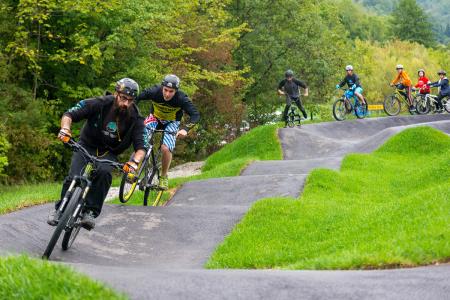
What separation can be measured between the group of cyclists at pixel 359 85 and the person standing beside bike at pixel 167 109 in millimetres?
12249

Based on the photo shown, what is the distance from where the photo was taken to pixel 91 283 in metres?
5.59

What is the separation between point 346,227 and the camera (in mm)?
10703

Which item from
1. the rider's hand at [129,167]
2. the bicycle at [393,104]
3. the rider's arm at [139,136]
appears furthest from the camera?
the bicycle at [393,104]

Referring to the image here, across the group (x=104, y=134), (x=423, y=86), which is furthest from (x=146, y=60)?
(x=104, y=134)

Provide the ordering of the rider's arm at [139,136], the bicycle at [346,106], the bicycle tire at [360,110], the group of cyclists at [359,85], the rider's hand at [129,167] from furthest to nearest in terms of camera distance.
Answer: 1. the bicycle tire at [360,110]
2. the bicycle at [346,106]
3. the group of cyclists at [359,85]
4. the rider's arm at [139,136]
5. the rider's hand at [129,167]

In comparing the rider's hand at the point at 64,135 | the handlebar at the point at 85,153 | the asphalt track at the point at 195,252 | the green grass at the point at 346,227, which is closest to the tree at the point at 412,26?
the asphalt track at the point at 195,252

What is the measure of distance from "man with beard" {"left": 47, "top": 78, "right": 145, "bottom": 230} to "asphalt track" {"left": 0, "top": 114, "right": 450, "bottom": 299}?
90cm

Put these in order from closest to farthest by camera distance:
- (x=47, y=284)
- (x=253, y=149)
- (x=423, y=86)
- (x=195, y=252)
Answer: (x=47, y=284) → (x=195, y=252) → (x=253, y=149) → (x=423, y=86)

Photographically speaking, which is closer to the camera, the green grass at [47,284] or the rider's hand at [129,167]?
the green grass at [47,284]

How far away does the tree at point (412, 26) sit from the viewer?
104 metres

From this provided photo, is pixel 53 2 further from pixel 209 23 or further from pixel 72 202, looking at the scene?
pixel 72 202

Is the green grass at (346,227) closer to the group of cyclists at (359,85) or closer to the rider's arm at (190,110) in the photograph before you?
the rider's arm at (190,110)

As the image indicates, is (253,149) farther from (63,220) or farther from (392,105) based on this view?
(63,220)

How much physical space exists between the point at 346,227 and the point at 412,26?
100 meters
